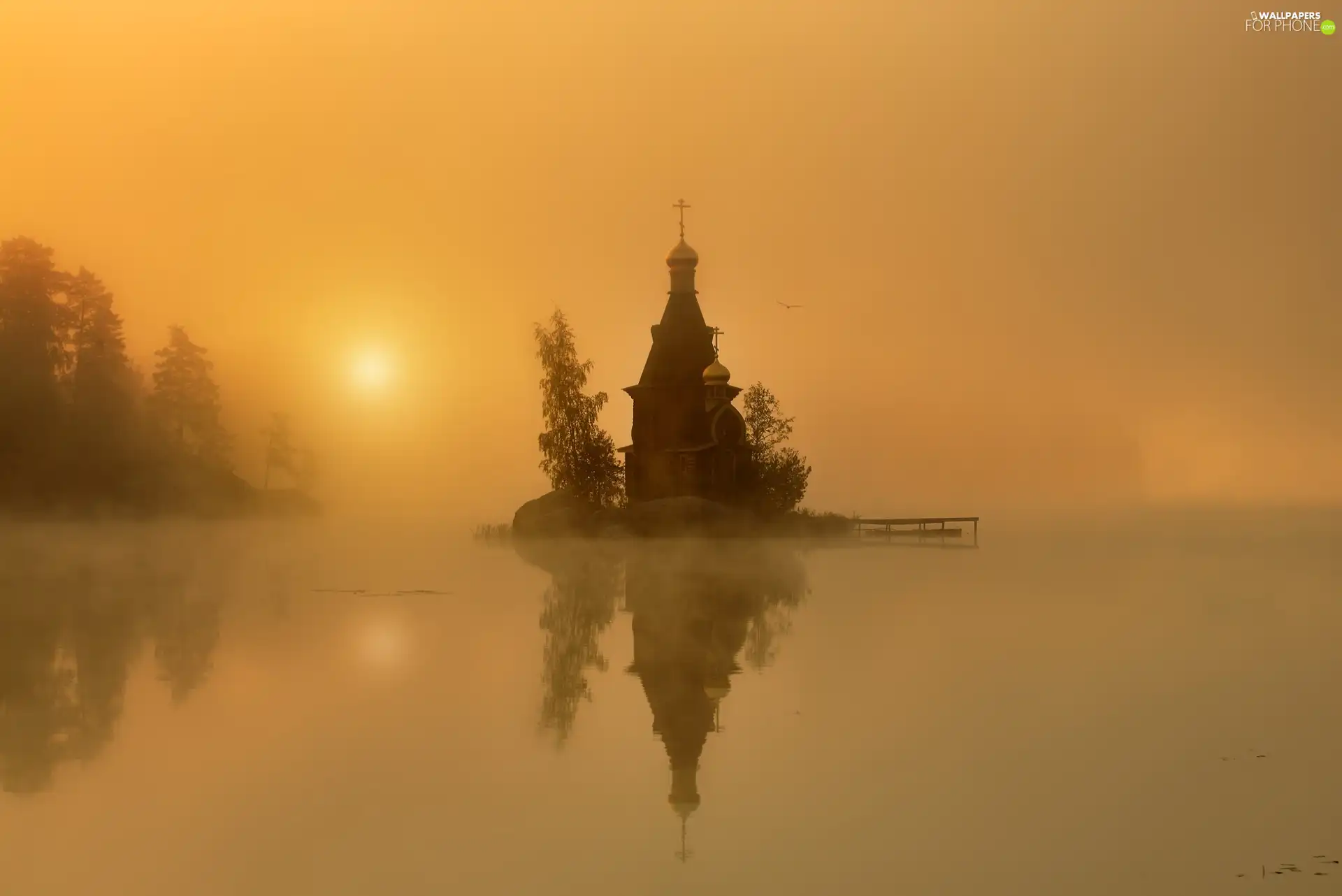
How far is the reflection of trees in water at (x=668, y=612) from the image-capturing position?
16094 millimetres

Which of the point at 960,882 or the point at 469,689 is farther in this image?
the point at 469,689

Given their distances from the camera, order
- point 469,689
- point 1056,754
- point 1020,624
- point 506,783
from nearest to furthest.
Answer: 1. point 506,783
2. point 1056,754
3. point 469,689
4. point 1020,624

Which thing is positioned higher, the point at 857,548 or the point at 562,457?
the point at 562,457

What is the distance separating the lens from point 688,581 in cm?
3019

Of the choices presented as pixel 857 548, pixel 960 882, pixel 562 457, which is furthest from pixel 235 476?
pixel 960 882

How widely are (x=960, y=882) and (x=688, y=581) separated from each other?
2166 centimetres

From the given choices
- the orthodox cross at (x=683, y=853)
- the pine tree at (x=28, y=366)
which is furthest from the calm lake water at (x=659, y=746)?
the pine tree at (x=28, y=366)

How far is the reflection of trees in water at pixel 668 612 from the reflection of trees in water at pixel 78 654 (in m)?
5.20

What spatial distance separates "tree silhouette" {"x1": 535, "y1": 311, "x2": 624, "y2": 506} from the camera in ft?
192

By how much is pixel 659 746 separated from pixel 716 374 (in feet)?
131

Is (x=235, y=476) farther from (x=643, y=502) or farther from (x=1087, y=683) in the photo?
(x=1087, y=683)

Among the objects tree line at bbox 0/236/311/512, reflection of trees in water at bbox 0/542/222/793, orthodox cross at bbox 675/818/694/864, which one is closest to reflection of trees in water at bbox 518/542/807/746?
orthodox cross at bbox 675/818/694/864

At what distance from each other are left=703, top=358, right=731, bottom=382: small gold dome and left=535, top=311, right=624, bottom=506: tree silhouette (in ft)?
30.9

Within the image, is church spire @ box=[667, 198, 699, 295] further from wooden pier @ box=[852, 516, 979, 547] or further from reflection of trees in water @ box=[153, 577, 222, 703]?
reflection of trees in water @ box=[153, 577, 222, 703]
